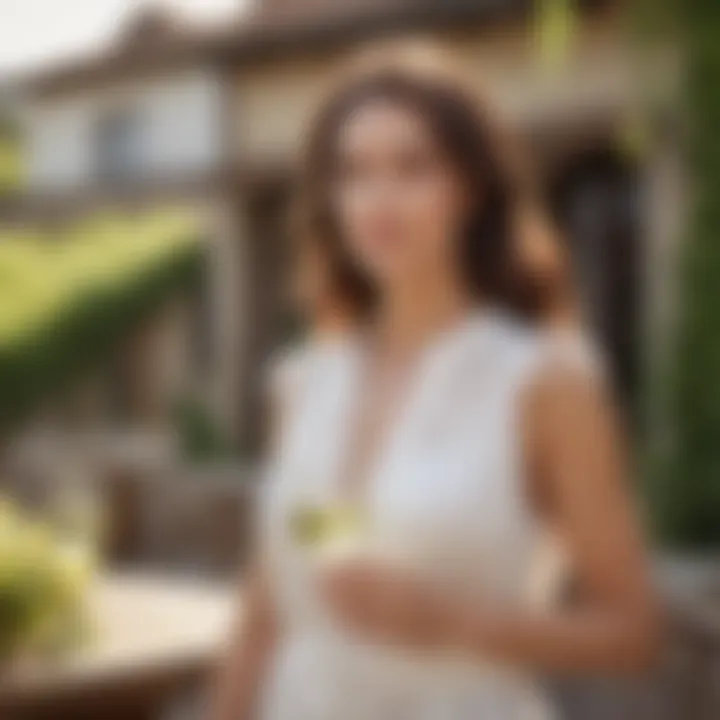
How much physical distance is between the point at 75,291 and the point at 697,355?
1.98 ft

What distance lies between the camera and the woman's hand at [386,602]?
2.08 feet

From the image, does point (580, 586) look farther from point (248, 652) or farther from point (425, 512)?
point (248, 652)

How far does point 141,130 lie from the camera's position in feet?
3.77

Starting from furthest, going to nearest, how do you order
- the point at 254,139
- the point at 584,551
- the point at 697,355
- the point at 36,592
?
1. the point at 697,355
2. the point at 254,139
3. the point at 36,592
4. the point at 584,551

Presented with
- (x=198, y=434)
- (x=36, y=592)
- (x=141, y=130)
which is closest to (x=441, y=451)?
(x=36, y=592)

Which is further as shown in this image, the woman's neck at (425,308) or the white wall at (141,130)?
the white wall at (141,130)

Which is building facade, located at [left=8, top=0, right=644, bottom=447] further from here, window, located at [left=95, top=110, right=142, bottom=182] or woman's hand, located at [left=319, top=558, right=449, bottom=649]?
woman's hand, located at [left=319, top=558, right=449, bottom=649]

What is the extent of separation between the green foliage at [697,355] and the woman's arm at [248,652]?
2.21 ft

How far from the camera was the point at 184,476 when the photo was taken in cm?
114

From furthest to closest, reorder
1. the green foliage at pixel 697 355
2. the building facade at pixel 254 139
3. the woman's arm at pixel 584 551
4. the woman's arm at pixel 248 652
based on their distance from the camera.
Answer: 1. the green foliage at pixel 697 355
2. the building facade at pixel 254 139
3. the woman's arm at pixel 248 652
4. the woman's arm at pixel 584 551

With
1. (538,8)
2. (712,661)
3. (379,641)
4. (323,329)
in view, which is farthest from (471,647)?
(538,8)

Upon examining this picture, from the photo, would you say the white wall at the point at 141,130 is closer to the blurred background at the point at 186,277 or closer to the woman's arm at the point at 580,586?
the blurred background at the point at 186,277

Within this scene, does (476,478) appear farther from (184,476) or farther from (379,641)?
(184,476)

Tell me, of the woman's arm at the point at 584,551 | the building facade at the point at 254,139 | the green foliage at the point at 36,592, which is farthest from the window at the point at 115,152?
the woman's arm at the point at 584,551
